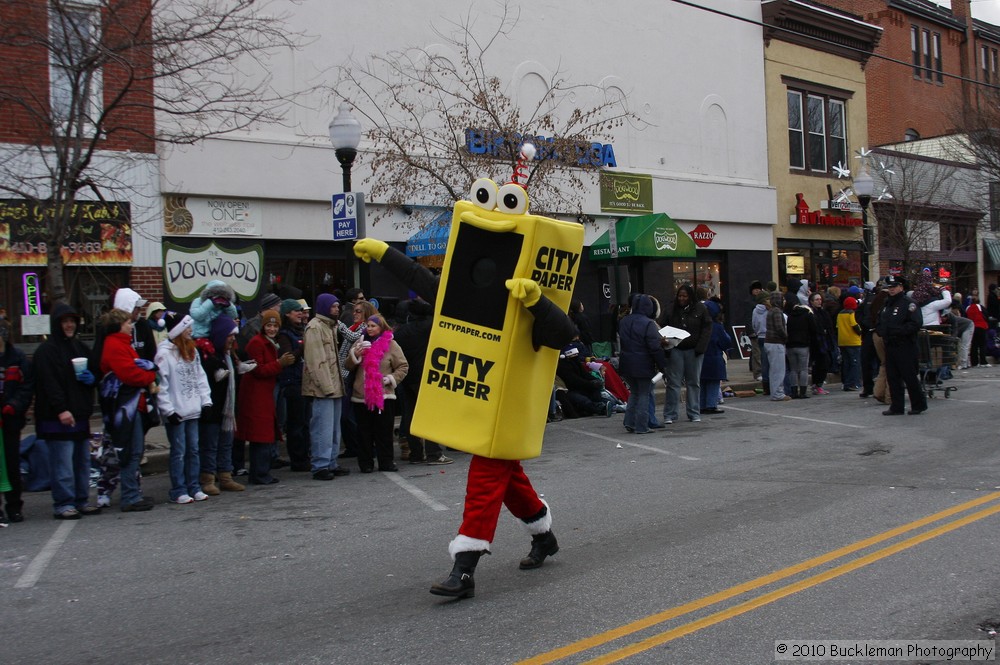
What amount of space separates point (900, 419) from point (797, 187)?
14.4 m

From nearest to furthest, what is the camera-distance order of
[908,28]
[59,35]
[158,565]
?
[158,565]
[59,35]
[908,28]

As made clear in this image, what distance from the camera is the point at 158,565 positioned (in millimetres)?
6492

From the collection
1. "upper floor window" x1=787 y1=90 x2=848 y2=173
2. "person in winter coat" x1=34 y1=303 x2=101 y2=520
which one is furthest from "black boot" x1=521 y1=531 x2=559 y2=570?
"upper floor window" x1=787 y1=90 x2=848 y2=173

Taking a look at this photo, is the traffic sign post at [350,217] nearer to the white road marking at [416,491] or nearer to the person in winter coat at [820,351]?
the white road marking at [416,491]

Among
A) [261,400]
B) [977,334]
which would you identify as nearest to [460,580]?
[261,400]

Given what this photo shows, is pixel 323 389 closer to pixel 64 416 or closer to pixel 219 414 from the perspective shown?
pixel 219 414

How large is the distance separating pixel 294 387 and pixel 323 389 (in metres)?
0.75

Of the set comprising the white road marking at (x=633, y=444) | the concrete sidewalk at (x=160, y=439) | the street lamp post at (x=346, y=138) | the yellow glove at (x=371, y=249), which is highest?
the street lamp post at (x=346, y=138)

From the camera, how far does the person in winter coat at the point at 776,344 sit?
51.0ft

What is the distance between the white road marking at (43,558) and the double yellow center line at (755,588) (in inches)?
148

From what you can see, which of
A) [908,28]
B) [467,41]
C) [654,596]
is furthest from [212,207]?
[908,28]

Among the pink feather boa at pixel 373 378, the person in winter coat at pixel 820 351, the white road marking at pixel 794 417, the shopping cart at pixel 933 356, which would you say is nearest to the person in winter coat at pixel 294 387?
the pink feather boa at pixel 373 378

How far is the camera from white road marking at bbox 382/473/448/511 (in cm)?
814

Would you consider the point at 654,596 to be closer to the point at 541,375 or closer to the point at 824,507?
the point at 541,375
